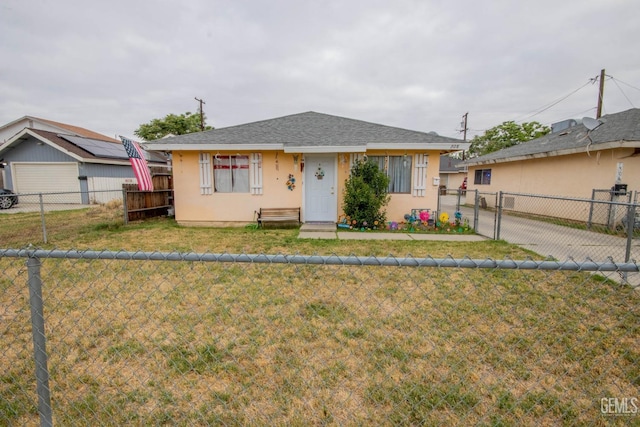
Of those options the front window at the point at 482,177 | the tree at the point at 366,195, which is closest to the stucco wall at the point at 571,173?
the front window at the point at 482,177

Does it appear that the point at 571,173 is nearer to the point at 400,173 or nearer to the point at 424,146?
the point at 424,146

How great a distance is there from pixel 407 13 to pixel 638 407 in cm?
1019

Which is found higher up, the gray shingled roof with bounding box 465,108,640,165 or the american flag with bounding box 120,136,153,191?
the gray shingled roof with bounding box 465,108,640,165

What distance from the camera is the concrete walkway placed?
7.41 m

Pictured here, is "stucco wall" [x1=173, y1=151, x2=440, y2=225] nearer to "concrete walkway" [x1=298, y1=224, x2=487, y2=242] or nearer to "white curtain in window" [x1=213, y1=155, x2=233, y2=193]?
"white curtain in window" [x1=213, y1=155, x2=233, y2=193]

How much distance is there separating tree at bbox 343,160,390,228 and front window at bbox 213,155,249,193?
3.40 meters

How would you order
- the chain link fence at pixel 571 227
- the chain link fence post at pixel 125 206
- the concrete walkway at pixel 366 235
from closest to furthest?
the chain link fence at pixel 571 227
the concrete walkway at pixel 366 235
the chain link fence post at pixel 125 206

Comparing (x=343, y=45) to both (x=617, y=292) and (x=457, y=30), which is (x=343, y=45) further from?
(x=617, y=292)

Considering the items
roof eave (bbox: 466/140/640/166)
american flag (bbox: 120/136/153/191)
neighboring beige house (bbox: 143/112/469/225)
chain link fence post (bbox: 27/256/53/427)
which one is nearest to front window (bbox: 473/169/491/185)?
roof eave (bbox: 466/140/640/166)

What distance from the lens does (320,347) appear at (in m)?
2.66

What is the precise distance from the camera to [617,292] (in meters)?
3.77

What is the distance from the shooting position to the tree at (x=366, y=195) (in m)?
8.30

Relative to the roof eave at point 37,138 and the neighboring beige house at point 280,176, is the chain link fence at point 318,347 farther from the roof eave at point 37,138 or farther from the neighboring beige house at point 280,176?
the roof eave at point 37,138

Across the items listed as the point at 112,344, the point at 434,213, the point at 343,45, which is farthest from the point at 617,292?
the point at 343,45
